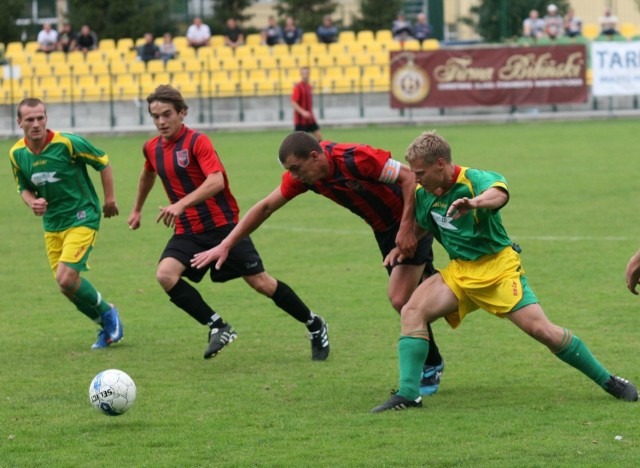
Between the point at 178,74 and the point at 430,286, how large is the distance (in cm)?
2727

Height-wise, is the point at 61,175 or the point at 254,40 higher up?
the point at 254,40

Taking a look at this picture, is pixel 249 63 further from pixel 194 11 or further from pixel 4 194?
pixel 4 194

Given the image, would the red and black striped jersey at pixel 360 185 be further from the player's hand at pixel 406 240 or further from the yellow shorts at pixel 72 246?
the yellow shorts at pixel 72 246

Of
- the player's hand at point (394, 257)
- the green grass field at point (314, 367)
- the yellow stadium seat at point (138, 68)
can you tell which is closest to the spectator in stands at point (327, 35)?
the yellow stadium seat at point (138, 68)

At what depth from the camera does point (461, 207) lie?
5.79 m

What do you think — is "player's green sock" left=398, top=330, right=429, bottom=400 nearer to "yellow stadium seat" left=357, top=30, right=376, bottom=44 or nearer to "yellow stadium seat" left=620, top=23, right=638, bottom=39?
"yellow stadium seat" left=357, top=30, right=376, bottom=44

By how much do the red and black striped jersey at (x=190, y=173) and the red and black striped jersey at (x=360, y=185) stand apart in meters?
1.18

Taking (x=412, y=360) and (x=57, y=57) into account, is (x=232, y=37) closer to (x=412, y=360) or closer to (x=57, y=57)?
Result: (x=57, y=57)

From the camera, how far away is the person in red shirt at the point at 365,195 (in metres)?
6.49

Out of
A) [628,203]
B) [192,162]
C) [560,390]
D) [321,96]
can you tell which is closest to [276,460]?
[560,390]

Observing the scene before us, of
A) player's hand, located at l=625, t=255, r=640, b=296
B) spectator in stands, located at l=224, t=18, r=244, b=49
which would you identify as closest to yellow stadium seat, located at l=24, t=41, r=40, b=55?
spectator in stands, located at l=224, t=18, r=244, b=49

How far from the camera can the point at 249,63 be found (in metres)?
33.2

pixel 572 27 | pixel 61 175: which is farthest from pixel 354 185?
pixel 572 27

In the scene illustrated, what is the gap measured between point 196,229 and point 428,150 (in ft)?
8.22
